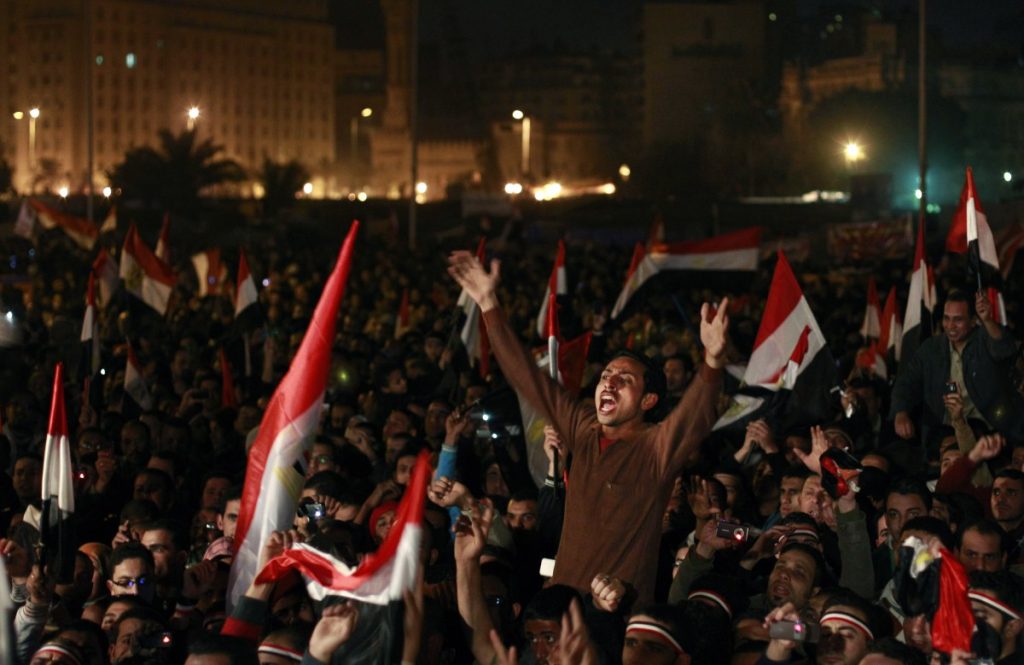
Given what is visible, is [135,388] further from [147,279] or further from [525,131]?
[525,131]

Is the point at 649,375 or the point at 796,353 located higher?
the point at 649,375

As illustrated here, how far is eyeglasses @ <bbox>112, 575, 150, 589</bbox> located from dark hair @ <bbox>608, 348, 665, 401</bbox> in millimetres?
1641

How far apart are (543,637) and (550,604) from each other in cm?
11

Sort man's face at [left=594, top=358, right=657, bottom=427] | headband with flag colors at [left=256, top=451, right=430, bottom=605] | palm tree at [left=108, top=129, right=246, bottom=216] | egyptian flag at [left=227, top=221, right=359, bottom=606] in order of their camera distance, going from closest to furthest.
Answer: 1. headband with flag colors at [left=256, top=451, right=430, bottom=605]
2. man's face at [left=594, top=358, right=657, bottom=427]
3. egyptian flag at [left=227, top=221, right=359, bottom=606]
4. palm tree at [left=108, top=129, right=246, bottom=216]

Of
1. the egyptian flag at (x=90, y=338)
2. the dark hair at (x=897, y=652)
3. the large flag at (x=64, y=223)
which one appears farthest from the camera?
the large flag at (x=64, y=223)

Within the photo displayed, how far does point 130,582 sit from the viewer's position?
604 centimetres

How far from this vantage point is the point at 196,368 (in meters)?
13.3

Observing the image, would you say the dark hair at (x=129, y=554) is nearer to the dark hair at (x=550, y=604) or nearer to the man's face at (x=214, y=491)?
the dark hair at (x=550, y=604)

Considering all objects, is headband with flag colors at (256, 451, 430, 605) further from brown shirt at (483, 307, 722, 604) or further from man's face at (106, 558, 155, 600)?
man's face at (106, 558, 155, 600)

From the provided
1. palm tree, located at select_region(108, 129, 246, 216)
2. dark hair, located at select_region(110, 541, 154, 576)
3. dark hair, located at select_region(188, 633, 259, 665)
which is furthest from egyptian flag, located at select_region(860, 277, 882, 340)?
palm tree, located at select_region(108, 129, 246, 216)

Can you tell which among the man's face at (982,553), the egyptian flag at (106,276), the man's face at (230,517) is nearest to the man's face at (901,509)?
the man's face at (982,553)

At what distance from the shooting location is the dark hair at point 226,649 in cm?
491

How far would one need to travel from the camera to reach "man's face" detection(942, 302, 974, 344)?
9.01 m

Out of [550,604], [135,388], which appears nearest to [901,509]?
[550,604]
